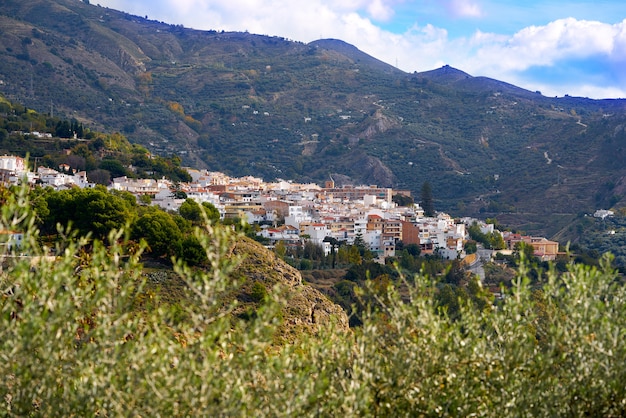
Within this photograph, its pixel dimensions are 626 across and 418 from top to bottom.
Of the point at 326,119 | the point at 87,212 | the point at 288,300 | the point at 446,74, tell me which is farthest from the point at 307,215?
the point at 446,74

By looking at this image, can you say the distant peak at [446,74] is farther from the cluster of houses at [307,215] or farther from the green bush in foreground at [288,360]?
the green bush in foreground at [288,360]

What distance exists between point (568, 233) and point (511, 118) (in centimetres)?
5197

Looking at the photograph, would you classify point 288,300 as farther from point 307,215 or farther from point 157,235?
point 307,215

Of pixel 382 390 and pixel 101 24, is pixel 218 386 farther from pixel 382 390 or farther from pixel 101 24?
pixel 101 24

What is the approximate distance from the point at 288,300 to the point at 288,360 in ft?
62.1

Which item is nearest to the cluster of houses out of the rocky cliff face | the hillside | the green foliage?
the rocky cliff face

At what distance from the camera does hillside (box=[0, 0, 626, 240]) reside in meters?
86.3

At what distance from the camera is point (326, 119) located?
393 ft

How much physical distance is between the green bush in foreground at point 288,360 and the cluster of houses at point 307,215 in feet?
104

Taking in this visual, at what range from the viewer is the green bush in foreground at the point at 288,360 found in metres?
8.21

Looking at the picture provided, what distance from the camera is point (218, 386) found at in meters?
8.13

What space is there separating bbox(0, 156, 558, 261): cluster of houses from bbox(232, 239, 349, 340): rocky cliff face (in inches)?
418

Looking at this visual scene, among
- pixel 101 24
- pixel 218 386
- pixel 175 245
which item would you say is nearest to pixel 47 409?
pixel 218 386

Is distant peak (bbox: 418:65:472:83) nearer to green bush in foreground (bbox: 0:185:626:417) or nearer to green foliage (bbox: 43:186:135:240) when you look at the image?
green foliage (bbox: 43:186:135:240)
